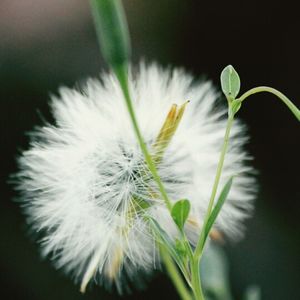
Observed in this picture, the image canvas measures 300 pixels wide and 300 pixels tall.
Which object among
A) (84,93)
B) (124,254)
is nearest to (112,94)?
(84,93)

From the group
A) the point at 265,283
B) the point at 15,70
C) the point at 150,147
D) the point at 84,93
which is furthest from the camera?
the point at 15,70

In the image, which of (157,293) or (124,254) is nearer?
(124,254)

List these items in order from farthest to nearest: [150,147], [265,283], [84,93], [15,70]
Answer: [15,70]
[265,283]
[84,93]
[150,147]

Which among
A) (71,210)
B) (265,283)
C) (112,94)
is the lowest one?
(265,283)

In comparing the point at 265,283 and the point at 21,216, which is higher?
the point at 21,216

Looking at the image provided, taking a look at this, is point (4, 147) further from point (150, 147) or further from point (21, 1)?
point (150, 147)

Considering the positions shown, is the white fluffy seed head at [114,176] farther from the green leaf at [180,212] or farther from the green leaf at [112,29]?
the green leaf at [112,29]

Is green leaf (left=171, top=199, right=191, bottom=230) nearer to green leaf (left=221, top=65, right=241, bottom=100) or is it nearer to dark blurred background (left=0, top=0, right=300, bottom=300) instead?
green leaf (left=221, top=65, right=241, bottom=100)
